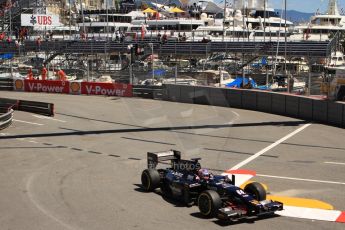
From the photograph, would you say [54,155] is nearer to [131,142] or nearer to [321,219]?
[131,142]

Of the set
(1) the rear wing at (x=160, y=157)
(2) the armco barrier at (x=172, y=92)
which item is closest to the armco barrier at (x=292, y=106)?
(2) the armco barrier at (x=172, y=92)

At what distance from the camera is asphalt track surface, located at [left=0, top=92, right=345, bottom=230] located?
34.8ft

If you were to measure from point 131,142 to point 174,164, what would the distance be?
721cm

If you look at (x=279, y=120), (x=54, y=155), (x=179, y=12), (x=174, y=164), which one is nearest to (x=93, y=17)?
(x=179, y=12)

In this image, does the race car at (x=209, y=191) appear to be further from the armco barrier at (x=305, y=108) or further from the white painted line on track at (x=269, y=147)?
the armco barrier at (x=305, y=108)

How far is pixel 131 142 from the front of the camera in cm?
1911

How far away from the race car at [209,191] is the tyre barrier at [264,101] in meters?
12.3

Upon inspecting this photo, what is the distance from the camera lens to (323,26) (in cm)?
6334

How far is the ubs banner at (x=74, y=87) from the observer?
34250 millimetres

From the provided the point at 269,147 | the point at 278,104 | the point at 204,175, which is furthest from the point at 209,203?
A: the point at 278,104

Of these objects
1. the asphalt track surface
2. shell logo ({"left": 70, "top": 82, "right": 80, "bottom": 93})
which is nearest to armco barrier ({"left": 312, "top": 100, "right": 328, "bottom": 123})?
the asphalt track surface

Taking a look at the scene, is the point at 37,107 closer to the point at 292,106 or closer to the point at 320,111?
the point at 292,106

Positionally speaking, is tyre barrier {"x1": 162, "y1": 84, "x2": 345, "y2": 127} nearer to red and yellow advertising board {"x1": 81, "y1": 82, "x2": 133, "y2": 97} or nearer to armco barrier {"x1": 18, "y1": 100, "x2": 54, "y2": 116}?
red and yellow advertising board {"x1": 81, "y1": 82, "x2": 133, "y2": 97}

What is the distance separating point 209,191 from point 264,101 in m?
17.4
